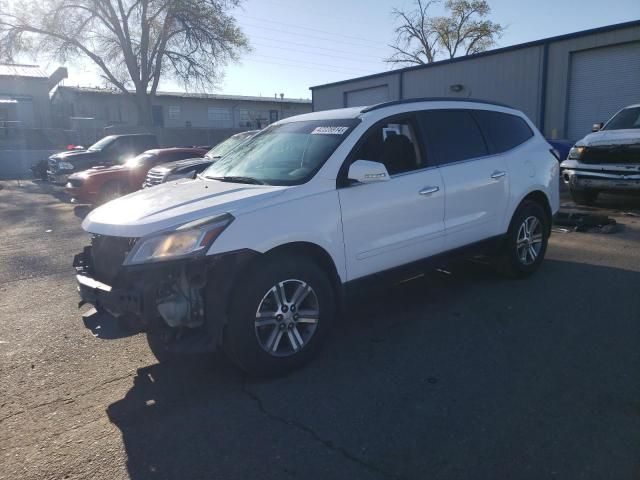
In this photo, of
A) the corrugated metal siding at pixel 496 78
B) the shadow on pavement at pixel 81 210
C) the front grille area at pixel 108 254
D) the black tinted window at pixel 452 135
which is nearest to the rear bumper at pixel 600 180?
the black tinted window at pixel 452 135

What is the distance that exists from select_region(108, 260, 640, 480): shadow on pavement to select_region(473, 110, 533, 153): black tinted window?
1743 mm

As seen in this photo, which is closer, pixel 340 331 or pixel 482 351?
pixel 482 351

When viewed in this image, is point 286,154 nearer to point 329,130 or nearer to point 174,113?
point 329,130

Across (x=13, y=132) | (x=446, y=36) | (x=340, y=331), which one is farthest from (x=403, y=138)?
(x=446, y=36)

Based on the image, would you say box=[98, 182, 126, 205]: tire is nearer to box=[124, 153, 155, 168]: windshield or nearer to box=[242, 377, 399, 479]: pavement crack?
box=[124, 153, 155, 168]: windshield

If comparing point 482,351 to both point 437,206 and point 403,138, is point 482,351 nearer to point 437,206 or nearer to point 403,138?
point 437,206

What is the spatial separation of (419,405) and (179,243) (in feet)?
5.79

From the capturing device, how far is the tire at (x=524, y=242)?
→ 5.28 metres

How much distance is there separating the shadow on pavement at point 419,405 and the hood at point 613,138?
570 cm

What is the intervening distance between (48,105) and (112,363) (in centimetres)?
4222

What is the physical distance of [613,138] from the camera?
30.4 feet

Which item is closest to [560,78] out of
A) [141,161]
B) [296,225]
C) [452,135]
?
[141,161]

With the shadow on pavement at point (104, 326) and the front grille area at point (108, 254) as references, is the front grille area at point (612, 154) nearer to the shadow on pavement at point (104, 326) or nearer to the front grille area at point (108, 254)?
the front grille area at point (108, 254)

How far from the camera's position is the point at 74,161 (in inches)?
591
